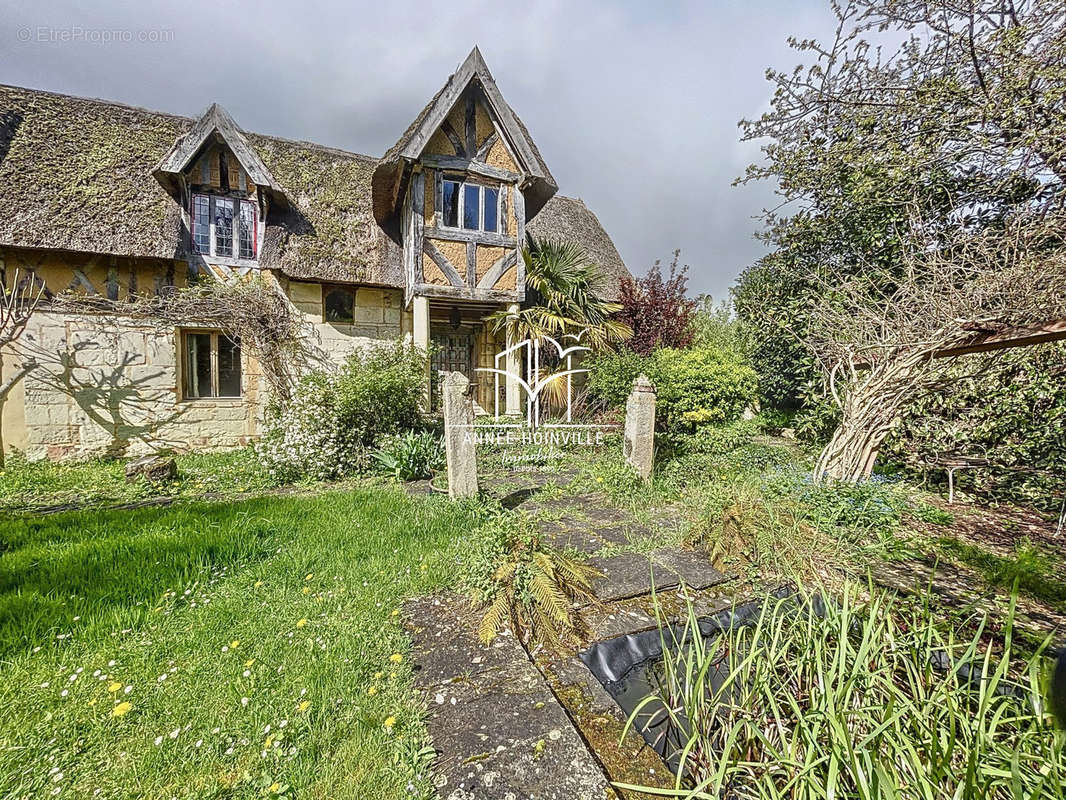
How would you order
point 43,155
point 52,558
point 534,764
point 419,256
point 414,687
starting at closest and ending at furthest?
point 534,764
point 414,687
point 52,558
point 43,155
point 419,256

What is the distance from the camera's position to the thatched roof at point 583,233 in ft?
37.7

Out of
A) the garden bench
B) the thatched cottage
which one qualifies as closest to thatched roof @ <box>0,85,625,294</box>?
the thatched cottage

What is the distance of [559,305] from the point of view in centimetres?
895

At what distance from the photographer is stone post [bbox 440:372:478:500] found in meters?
4.34

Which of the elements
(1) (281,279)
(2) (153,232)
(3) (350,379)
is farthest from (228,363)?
(3) (350,379)

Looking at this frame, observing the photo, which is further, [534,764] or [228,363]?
[228,363]

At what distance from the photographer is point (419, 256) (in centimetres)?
782

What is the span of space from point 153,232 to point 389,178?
163 inches

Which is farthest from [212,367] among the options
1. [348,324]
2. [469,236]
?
[469,236]

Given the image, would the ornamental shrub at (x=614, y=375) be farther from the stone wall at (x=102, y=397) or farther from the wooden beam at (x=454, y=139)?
the stone wall at (x=102, y=397)

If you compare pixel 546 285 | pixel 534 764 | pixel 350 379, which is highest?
pixel 546 285

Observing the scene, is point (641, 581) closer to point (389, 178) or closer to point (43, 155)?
point (389, 178)

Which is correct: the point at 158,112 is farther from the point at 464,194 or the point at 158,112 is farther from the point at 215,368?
the point at 464,194

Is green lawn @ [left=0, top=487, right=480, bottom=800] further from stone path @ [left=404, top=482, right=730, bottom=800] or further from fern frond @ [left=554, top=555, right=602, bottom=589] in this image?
fern frond @ [left=554, top=555, right=602, bottom=589]
